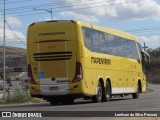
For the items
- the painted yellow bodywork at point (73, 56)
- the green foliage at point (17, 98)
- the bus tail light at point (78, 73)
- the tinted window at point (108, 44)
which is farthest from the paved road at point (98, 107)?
the green foliage at point (17, 98)

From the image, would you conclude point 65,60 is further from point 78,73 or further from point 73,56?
point 78,73

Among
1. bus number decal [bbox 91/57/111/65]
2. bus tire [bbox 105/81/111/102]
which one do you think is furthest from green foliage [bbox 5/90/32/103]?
bus number decal [bbox 91/57/111/65]

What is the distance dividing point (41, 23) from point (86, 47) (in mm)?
2615

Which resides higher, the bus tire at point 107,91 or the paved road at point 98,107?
the bus tire at point 107,91

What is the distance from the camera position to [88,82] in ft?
81.0

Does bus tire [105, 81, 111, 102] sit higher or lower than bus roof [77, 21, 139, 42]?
lower

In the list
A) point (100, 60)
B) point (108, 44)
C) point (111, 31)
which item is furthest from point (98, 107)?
point (111, 31)

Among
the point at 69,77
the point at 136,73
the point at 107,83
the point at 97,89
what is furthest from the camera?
the point at 136,73

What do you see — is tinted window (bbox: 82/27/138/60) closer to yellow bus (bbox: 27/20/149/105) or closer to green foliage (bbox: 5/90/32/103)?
yellow bus (bbox: 27/20/149/105)

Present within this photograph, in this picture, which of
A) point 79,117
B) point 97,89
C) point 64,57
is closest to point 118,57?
point 97,89

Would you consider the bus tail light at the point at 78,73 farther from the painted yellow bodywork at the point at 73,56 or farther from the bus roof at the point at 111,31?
the bus roof at the point at 111,31

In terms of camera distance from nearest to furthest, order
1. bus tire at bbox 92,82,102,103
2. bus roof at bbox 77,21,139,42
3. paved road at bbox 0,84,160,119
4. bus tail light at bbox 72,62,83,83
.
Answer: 1. paved road at bbox 0,84,160,119
2. bus tail light at bbox 72,62,83,83
3. bus roof at bbox 77,21,139,42
4. bus tire at bbox 92,82,102,103

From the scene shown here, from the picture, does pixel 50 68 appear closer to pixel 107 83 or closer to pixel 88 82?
pixel 88 82

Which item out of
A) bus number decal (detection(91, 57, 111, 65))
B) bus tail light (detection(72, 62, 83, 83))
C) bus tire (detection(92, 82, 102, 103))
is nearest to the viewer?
bus tail light (detection(72, 62, 83, 83))
